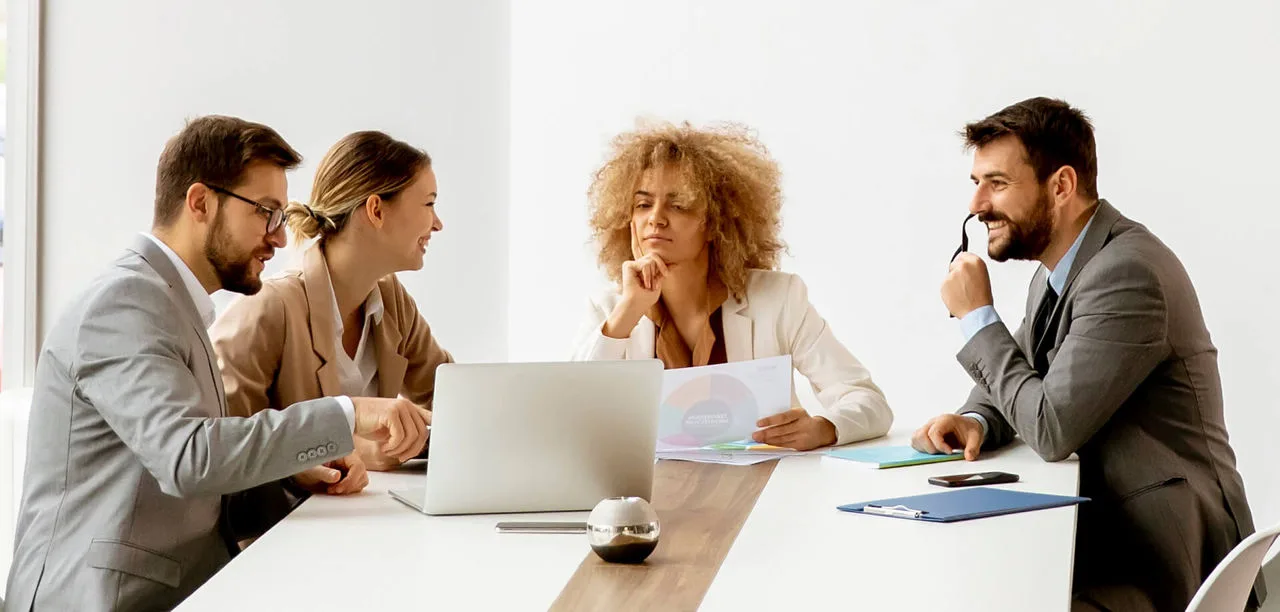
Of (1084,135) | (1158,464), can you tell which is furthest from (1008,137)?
(1158,464)

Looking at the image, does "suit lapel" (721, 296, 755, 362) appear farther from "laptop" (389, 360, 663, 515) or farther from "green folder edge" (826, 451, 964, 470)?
"laptop" (389, 360, 663, 515)

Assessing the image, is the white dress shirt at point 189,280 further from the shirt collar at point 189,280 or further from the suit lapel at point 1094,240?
the suit lapel at point 1094,240

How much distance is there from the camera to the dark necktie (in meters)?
2.52

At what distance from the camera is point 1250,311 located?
3887mm

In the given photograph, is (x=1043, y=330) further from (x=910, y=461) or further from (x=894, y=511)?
(x=894, y=511)

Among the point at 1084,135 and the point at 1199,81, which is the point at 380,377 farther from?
the point at 1199,81

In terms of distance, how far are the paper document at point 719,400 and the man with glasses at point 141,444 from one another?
2.53ft

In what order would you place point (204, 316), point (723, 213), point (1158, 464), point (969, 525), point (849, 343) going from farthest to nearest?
point (849, 343) < point (723, 213) < point (1158, 464) < point (204, 316) < point (969, 525)

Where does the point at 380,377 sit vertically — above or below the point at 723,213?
below

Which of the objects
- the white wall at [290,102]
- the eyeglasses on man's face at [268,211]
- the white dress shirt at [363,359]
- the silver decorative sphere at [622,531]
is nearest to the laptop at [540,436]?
the silver decorative sphere at [622,531]

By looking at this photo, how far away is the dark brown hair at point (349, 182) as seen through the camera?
105 inches

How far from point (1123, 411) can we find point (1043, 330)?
29 centimetres

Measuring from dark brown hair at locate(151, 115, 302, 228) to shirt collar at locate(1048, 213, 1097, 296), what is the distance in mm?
1586

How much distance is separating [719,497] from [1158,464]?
0.87 m
